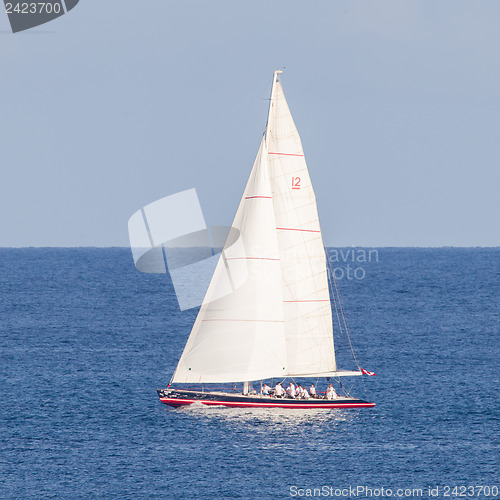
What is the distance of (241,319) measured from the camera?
67.1 meters

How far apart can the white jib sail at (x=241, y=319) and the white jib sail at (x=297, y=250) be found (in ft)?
3.21

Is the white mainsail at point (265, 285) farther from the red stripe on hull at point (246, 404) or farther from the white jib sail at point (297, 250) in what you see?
the red stripe on hull at point (246, 404)

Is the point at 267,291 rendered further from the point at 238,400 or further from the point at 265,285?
the point at 238,400

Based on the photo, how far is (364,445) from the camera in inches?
2501

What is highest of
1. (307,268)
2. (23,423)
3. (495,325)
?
(307,268)

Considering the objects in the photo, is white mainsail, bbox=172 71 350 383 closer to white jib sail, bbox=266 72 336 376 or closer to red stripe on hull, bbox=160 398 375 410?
white jib sail, bbox=266 72 336 376

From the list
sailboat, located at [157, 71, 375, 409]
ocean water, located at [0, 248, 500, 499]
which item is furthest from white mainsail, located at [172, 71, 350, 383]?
ocean water, located at [0, 248, 500, 499]

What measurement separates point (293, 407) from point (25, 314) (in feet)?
244

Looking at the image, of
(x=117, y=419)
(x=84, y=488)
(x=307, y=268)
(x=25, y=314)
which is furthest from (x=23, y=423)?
(x=25, y=314)

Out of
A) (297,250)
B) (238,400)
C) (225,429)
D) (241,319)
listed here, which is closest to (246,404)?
(238,400)

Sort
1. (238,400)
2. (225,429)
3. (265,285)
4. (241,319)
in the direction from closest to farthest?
1. (225,429)
2. (265,285)
3. (241,319)
4. (238,400)

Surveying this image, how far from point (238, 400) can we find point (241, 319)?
5.60 metres

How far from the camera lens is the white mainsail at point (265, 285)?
66312 millimetres

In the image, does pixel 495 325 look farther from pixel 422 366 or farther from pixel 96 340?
pixel 96 340
